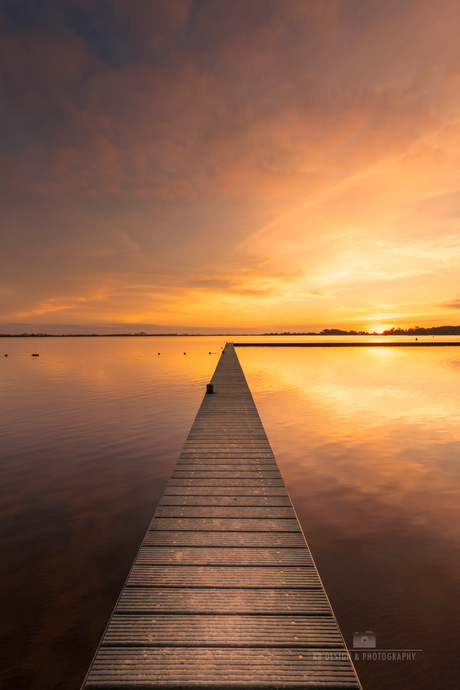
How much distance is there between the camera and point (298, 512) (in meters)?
7.82

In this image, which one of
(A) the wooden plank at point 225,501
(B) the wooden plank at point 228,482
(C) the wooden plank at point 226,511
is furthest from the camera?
(B) the wooden plank at point 228,482

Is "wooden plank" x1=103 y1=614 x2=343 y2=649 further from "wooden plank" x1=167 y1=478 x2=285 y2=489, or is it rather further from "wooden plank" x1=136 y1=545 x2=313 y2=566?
"wooden plank" x1=167 y1=478 x2=285 y2=489

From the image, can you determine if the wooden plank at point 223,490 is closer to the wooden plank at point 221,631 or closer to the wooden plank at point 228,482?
the wooden plank at point 228,482

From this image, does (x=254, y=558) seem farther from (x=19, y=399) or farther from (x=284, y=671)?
(x=19, y=399)

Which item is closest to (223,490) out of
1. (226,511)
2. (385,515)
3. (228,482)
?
(228,482)

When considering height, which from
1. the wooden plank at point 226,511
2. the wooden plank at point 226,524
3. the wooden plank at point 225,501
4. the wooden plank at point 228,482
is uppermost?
the wooden plank at point 226,524

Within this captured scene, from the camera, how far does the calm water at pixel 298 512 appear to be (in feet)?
13.9

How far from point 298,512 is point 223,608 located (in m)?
4.96

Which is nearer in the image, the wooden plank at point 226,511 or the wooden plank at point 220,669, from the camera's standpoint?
the wooden plank at point 220,669

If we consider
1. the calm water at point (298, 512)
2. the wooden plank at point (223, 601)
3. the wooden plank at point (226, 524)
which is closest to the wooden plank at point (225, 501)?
the wooden plank at point (226, 524)

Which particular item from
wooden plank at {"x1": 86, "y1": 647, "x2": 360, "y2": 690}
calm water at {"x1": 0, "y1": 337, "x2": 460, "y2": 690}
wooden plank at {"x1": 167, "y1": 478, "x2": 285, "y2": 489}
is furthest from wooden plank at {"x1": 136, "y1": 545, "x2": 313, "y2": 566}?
wooden plank at {"x1": 167, "y1": 478, "x2": 285, "y2": 489}

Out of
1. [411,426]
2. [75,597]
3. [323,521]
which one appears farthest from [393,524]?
[411,426]

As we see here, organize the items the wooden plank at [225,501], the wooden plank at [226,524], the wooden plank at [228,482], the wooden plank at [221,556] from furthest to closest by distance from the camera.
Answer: the wooden plank at [228,482] < the wooden plank at [225,501] < the wooden plank at [226,524] < the wooden plank at [221,556]

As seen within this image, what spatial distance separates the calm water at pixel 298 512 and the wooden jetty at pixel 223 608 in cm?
137
